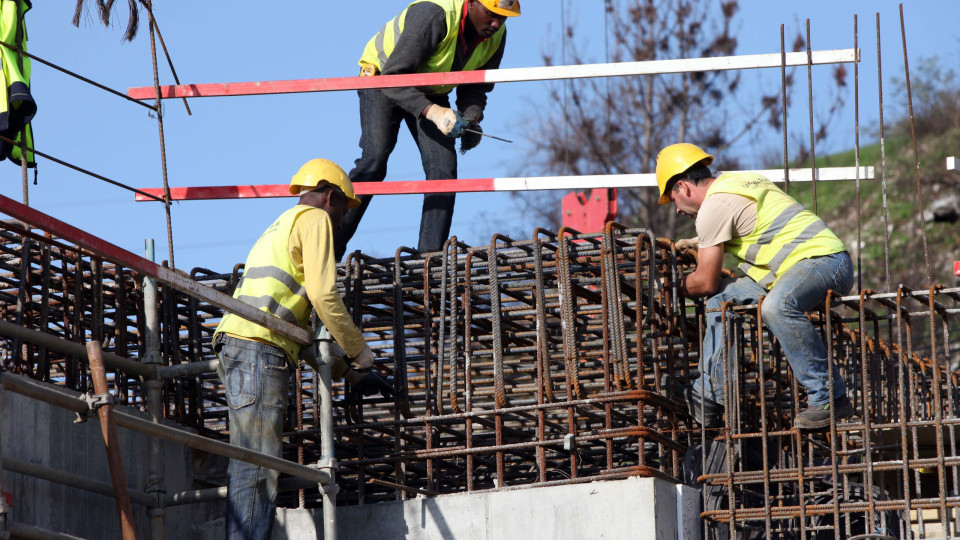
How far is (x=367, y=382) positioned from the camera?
7836 millimetres

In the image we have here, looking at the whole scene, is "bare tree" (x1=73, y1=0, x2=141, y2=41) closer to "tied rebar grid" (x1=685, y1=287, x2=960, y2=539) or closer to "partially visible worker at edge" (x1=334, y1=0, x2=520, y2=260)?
"partially visible worker at edge" (x1=334, y1=0, x2=520, y2=260)

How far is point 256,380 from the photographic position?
6.88 meters

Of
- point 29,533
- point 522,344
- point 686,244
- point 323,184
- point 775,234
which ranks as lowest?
point 29,533

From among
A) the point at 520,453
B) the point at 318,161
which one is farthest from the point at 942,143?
the point at 318,161

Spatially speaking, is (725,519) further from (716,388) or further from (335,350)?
(335,350)

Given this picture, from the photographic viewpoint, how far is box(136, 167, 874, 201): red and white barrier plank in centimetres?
868

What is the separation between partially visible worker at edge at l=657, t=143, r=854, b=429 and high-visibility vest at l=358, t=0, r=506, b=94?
229cm

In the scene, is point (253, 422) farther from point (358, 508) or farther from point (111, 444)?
point (111, 444)

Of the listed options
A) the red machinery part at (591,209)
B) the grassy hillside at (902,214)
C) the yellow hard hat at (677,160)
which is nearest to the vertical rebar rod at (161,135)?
the yellow hard hat at (677,160)

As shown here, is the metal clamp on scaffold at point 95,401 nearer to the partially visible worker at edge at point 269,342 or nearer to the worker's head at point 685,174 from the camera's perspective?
the partially visible worker at edge at point 269,342

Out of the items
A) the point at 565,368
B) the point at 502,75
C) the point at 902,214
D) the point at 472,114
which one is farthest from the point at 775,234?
the point at 902,214

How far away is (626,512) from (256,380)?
2.02 m

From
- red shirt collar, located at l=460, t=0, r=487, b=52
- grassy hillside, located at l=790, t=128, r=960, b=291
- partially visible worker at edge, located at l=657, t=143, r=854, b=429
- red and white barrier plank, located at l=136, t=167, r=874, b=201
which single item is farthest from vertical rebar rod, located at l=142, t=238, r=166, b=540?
grassy hillside, located at l=790, t=128, r=960, b=291

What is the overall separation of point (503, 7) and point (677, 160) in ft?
7.78
